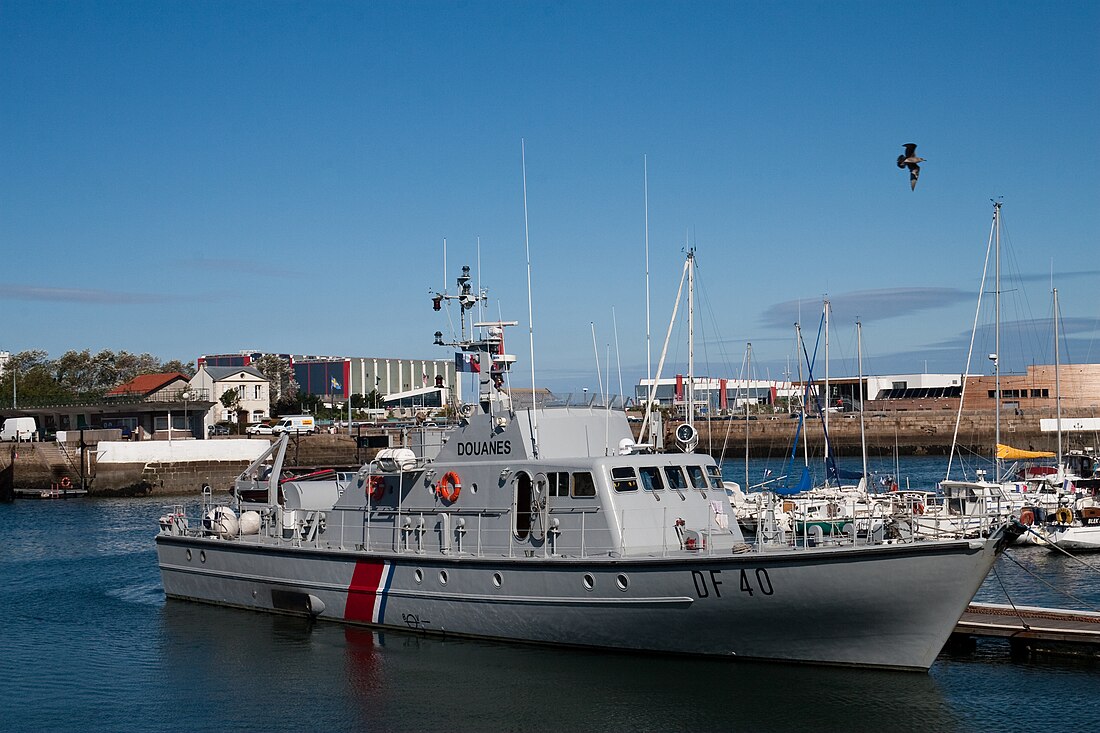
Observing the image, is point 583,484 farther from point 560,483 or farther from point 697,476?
point 697,476

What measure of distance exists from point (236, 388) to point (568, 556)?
2925 inches

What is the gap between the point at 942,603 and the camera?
1573cm

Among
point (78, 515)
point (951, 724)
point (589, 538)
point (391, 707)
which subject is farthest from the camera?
point (78, 515)

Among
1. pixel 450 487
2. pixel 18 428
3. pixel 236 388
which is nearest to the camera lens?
pixel 450 487

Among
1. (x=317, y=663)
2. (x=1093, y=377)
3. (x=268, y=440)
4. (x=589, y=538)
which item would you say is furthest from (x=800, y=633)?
(x=1093, y=377)

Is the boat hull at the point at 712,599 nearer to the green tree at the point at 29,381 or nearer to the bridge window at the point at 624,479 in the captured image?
the bridge window at the point at 624,479

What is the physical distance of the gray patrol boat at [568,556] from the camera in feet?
52.7

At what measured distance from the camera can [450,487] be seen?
2008 centimetres

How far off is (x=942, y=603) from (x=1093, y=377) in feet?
252

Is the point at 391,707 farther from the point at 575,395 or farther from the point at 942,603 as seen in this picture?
the point at 942,603

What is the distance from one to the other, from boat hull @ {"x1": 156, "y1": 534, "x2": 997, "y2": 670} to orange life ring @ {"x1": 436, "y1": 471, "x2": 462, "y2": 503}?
1.24 meters

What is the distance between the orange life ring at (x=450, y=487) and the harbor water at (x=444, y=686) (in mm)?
2636

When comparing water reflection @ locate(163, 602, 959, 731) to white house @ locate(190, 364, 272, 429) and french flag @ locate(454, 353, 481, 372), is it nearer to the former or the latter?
french flag @ locate(454, 353, 481, 372)

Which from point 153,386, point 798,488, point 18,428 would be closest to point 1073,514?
point 798,488
